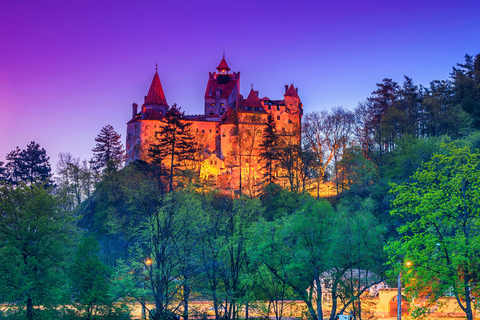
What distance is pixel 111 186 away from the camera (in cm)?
6456

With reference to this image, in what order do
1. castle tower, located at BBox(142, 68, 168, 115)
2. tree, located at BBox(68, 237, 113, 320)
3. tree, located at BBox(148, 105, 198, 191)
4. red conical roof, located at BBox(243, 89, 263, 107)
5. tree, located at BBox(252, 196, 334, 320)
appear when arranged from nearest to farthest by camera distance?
tree, located at BBox(68, 237, 113, 320), tree, located at BBox(252, 196, 334, 320), tree, located at BBox(148, 105, 198, 191), red conical roof, located at BBox(243, 89, 263, 107), castle tower, located at BBox(142, 68, 168, 115)

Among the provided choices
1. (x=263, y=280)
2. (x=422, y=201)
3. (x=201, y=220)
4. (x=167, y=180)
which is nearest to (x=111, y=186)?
(x=167, y=180)

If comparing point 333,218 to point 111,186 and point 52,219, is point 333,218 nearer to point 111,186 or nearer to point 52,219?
point 52,219

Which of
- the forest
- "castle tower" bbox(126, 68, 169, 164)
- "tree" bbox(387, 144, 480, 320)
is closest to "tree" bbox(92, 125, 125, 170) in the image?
"castle tower" bbox(126, 68, 169, 164)

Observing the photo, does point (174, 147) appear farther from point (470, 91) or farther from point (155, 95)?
point (470, 91)

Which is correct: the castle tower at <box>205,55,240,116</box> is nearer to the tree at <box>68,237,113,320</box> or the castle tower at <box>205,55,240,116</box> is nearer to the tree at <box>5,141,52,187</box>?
the tree at <box>5,141,52,187</box>

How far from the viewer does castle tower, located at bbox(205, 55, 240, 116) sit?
91812mm

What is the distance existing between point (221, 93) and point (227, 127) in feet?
36.4

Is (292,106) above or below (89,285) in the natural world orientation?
above

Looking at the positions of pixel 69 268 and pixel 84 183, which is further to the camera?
pixel 84 183

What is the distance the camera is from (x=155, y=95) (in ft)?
291

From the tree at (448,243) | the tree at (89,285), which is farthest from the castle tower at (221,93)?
the tree at (448,243)

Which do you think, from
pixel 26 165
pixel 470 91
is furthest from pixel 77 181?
pixel 470 91

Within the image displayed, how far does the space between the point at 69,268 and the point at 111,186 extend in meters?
33.4
